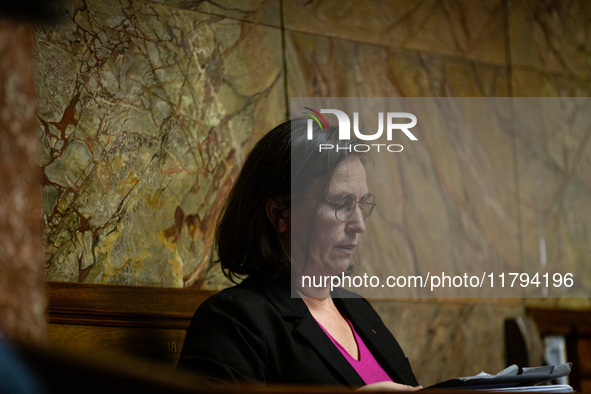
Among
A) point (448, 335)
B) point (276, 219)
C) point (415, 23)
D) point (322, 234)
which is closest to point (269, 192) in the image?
point (276, 219)

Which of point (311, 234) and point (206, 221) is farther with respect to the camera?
point (206, 221)

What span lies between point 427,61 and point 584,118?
4.41ft

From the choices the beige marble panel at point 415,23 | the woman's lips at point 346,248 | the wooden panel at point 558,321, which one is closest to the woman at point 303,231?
the woman's lips at point 346,248

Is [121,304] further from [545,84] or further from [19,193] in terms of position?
[545,84]

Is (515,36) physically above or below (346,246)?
above

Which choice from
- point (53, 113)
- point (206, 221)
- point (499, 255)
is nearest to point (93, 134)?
point (53, 113)

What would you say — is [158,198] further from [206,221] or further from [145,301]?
[145,301]

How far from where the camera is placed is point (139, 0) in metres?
2.59

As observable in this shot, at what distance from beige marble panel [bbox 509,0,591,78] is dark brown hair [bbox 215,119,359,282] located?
2.41 metres

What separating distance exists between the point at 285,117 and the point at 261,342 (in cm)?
150

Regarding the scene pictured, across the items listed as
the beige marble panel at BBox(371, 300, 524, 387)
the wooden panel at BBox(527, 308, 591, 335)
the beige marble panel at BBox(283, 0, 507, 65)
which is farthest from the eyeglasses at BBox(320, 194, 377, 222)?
the wooden panel at BBox(527, 308, 591, 335)

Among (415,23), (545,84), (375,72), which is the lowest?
(375,72)

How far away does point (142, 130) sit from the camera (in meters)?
2.51

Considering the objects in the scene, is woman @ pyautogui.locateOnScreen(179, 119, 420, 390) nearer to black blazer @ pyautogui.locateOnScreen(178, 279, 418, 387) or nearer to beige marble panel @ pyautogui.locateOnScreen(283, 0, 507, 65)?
black blazer @ pyautogui.locateOnScreen(178, 279, 418, 387)
